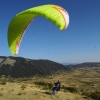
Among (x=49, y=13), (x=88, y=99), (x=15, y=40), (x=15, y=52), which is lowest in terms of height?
(x=88, y=99)

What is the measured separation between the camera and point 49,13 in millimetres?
11227

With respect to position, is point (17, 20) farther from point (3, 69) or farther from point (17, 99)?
point (3, 69)

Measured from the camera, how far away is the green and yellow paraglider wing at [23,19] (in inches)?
448

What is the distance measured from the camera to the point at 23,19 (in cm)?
1434

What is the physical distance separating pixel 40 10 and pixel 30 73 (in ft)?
353

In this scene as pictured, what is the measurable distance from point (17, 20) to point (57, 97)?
31.5ft

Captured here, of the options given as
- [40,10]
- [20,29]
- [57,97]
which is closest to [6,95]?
[57,97]

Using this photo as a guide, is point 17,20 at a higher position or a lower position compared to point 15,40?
higher

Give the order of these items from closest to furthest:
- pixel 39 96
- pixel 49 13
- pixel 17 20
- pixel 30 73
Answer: pixel 49 13 → pixel 17 20 → pixel 39 96 → pixel 30 73

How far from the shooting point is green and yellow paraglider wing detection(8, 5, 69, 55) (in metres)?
11.4

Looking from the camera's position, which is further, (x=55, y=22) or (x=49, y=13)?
(x=49, y=13)

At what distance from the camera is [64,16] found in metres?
11.6

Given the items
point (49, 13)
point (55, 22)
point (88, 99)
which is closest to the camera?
point (55, 22)

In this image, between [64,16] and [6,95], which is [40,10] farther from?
[6,95]
